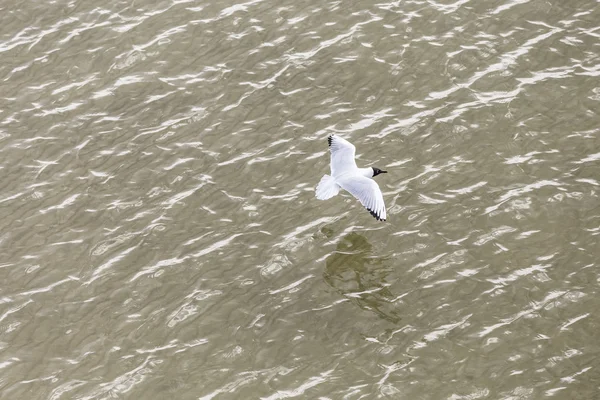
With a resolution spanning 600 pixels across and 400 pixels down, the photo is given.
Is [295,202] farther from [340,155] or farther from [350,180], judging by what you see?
[350,180]

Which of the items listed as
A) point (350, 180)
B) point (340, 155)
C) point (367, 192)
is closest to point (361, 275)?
point (367, 192)

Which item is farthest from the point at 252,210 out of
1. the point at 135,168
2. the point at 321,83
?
the point at 321,83

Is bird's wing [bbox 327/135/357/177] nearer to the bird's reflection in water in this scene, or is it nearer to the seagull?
the seagull

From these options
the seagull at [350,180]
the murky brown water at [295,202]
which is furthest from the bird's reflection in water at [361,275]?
the seagull at [350,180]

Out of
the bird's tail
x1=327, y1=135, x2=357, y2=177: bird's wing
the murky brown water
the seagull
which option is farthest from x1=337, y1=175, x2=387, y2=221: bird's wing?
the murky brown water

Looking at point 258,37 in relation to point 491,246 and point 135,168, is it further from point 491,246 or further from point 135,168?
point 491,246

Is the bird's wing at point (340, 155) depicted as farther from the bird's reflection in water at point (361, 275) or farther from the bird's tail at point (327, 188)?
the bird's reflection in water at point (361, 275)

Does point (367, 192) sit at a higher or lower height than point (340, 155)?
lower
